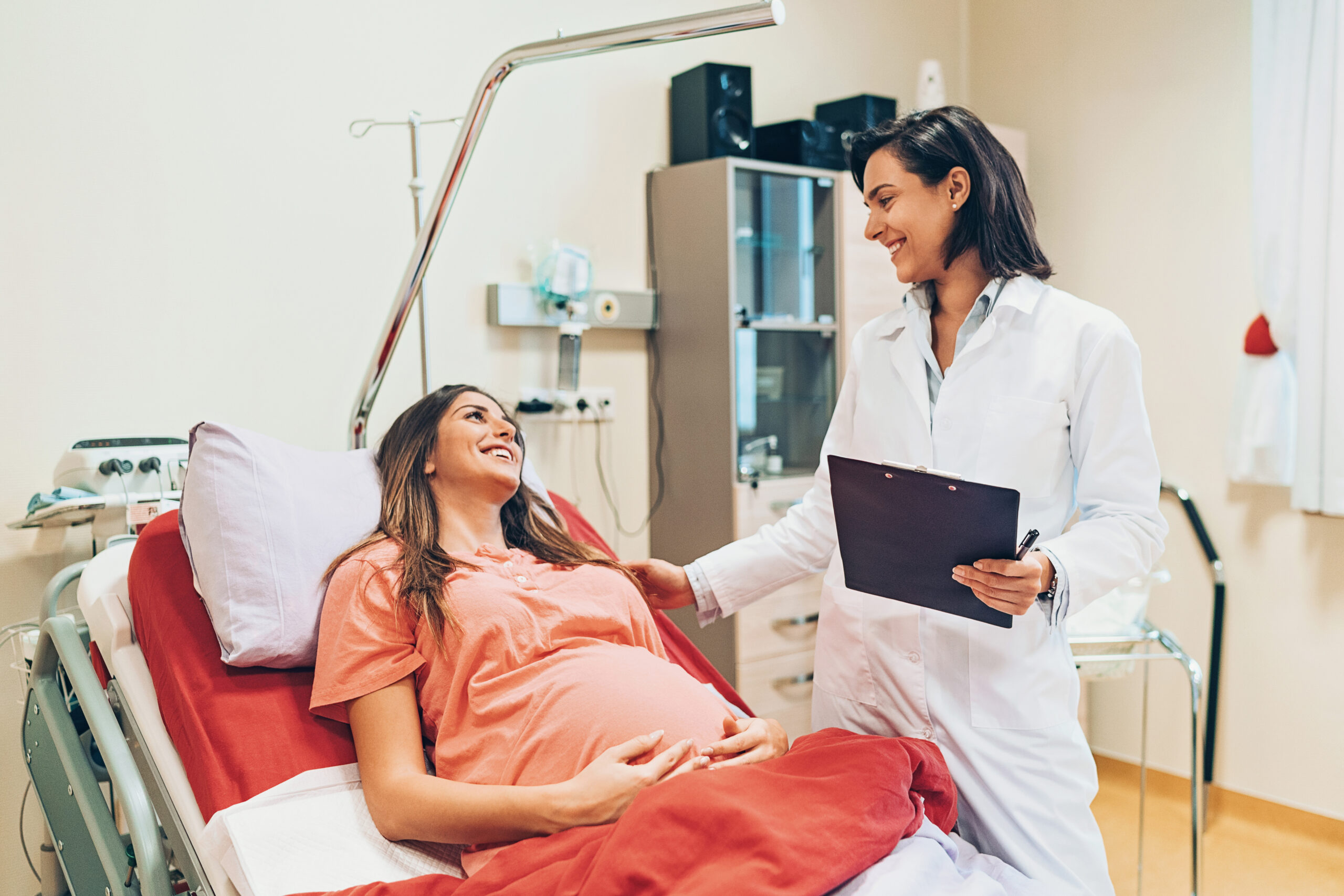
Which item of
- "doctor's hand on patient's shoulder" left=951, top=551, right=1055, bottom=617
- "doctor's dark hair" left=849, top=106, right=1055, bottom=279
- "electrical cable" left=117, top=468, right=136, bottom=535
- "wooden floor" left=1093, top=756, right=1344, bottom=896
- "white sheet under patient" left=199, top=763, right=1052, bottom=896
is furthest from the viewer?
"wooden floor" left=1093, top=756, right=1344, bottom=896

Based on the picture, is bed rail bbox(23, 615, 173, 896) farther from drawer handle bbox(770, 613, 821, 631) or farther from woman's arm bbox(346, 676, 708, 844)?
drawer handle bbox(770, 613, 821, 631)

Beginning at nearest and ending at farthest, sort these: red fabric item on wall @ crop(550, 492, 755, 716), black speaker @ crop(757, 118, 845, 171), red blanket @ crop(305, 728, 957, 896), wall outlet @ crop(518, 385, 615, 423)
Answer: red blanket @ crop(305, 728, 957, 896) < red fabric item on wall @ crop(550, 492, 755, 716) < wall outlet @ crop(518, 385, 615, 423) < black speaker @ crop(757, 118, 845, 171)

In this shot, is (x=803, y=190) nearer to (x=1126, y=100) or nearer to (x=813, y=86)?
(x=813, y=86)

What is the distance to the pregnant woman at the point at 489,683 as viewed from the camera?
Answer: 3.90ft

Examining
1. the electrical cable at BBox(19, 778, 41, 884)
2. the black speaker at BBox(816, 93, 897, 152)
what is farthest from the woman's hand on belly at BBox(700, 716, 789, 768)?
→ the black speaker at BBox(816, 93, 897, 152)

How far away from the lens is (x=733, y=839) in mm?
975

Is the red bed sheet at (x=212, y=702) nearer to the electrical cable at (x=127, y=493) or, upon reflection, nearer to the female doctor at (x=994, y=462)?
the electrical cable at (x=127, y=493)

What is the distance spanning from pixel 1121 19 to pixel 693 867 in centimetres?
298

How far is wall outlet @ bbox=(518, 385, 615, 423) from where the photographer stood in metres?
2.62

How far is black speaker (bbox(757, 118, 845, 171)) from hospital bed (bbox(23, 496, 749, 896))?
6.24ft

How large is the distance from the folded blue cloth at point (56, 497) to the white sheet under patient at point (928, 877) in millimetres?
1470

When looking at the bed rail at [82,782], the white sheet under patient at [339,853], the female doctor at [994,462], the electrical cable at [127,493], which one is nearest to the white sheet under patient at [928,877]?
the white sheet under patient at [339,853]

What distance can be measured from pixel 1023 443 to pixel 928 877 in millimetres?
591

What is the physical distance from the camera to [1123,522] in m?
1.31
